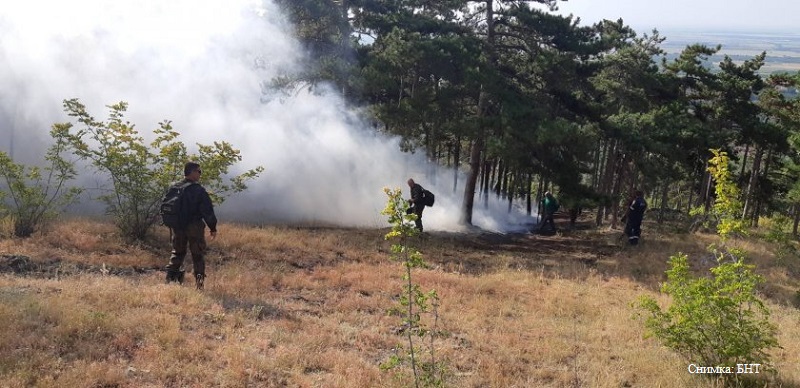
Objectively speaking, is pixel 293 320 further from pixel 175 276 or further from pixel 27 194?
pixel 27 194

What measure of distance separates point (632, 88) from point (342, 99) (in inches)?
419

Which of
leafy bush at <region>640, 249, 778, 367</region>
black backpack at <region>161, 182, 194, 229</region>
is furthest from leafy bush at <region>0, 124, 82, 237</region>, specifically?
leafy bush at <region>640, 249, 778, 367</region>

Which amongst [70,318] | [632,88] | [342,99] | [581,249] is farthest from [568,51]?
[70,318]

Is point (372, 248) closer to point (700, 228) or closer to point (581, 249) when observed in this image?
point (581, 249)

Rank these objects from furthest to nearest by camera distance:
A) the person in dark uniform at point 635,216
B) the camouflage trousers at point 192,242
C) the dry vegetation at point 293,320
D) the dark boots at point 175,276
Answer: the person in dark uniform at point 635,216 < the dark boots at point 175,276 < the camouflage trousers at point 192,242 < the dry vegetation at point 293,320

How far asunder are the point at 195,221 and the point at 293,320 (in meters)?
2.02

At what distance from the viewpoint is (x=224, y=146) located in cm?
1067

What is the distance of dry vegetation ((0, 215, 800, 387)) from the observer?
499cm

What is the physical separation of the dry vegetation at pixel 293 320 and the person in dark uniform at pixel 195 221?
44 cm

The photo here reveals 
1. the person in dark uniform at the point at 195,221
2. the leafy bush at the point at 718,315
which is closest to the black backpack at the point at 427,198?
the person in dark uniform at the point at 195,221

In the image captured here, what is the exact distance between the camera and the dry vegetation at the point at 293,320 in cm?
499

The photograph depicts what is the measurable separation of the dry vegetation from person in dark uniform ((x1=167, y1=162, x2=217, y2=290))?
0.44m

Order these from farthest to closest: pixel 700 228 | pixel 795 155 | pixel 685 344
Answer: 1. pixel 795 155
2. pixel 700 228
3. pixel 685 344

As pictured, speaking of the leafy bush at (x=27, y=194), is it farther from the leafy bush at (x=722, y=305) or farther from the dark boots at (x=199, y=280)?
the leafy bush at (x=722, y=305)
